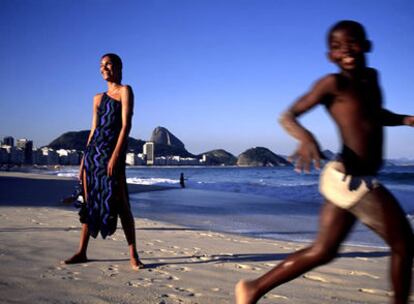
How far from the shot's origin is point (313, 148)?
184 centimetres

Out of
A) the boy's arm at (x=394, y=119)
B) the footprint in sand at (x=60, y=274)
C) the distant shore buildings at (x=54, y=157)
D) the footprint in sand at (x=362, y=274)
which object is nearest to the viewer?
the boy's arm at (x=394, y=119)

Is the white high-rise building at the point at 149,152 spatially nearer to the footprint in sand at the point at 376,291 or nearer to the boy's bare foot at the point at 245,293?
the footprint in sand at the point at 376,291

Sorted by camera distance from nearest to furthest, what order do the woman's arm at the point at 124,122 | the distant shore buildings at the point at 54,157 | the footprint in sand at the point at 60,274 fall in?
1. the footprint in sand at the point at 60,274
2. the woman's arm at the point at 124,122
3. the distant shore buildings at the point at 54,157

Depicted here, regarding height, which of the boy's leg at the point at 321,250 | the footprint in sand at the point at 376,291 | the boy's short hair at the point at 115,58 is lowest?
the footprint in sand at the point at 376,291

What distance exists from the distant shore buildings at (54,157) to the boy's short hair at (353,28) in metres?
96.7

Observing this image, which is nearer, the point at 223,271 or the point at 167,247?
the point at 223,271

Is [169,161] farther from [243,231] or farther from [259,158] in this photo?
[243,231]

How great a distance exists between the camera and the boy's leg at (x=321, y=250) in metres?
2.01

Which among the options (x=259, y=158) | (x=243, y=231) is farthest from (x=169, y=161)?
(x=243, y=231)

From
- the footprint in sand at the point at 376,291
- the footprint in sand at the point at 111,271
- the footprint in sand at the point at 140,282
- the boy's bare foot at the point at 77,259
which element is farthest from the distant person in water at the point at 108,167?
the footprint in sand at the point at 376,291

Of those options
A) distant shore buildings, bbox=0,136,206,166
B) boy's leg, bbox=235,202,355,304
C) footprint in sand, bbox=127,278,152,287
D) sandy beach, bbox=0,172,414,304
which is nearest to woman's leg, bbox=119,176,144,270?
sandy beach, bbox=0,172,414,304

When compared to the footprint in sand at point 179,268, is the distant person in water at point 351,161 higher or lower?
higher

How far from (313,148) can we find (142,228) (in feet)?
16.9

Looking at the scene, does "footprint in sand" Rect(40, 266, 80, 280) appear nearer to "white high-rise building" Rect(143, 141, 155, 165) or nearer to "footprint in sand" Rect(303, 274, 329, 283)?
"footprint in sand" Rect(303, 274, 329, 283)
